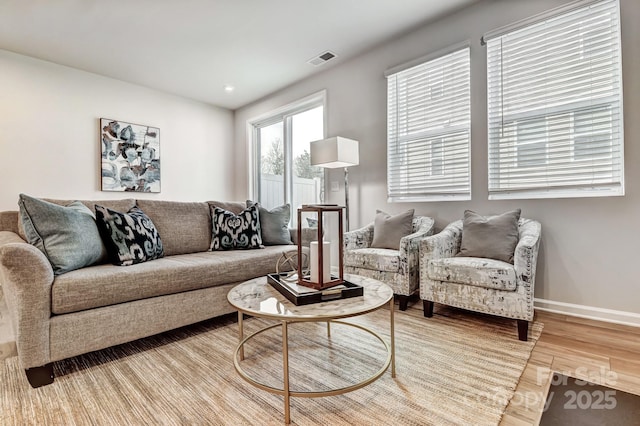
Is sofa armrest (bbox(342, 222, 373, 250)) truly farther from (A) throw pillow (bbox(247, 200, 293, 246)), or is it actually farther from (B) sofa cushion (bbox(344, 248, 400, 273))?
(A) throw pillow (bbox(247, 200, 293, 246))

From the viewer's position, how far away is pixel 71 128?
147 inches

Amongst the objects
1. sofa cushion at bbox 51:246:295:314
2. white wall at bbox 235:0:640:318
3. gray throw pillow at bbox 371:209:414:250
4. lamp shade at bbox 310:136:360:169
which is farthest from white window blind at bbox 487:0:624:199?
sofa cushion at bbox 51:246:295:314

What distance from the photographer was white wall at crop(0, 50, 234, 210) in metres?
3.38

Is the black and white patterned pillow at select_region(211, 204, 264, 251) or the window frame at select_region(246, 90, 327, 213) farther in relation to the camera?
the window frame at select_region(246, 90, 327, 213)

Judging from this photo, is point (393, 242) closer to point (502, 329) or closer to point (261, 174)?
point (502, 329)

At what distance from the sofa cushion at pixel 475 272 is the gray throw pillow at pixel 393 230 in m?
A: 0.54

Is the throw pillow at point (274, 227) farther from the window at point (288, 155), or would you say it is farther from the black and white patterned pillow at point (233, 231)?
the window at point (288, 155)

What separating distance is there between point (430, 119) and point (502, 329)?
78.0 inches

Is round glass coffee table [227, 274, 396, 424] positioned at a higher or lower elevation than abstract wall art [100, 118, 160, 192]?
lower

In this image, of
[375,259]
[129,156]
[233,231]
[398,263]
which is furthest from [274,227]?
[129,156]

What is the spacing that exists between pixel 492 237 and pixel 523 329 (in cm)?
66

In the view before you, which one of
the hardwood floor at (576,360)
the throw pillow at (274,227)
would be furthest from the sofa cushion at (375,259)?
the hardwood floor at (576,360)

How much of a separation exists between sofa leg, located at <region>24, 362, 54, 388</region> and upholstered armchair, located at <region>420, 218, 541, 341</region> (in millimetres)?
2285

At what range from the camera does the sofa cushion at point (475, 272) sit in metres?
1.97
